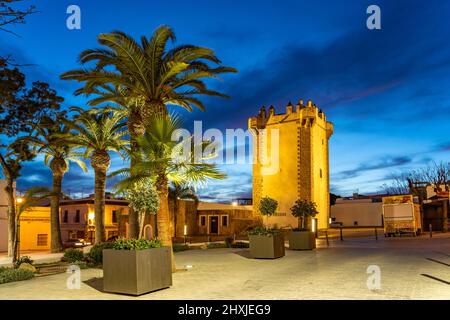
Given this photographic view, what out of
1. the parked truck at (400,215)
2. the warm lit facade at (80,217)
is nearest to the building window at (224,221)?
the warm lit facade at (80,217)

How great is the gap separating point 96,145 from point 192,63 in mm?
8376

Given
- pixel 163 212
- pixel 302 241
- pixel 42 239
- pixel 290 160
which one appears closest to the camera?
pixel 163 212

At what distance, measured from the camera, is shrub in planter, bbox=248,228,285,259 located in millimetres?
16469

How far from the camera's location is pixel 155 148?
40.3 ft

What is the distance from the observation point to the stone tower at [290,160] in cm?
4153

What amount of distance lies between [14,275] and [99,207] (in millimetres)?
9652

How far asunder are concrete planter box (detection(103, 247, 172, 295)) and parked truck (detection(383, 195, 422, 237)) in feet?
84.5

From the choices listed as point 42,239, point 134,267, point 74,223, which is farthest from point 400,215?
point 74,223

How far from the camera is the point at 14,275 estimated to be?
39.0ft

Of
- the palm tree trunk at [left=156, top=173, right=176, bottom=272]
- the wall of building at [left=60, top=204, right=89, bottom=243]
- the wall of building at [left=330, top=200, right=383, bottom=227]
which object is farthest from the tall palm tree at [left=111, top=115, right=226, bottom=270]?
the wall of building at [left=330, top=200, right=383, bottom=227]

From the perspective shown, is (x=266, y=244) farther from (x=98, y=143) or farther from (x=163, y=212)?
(x=98, y=143)
